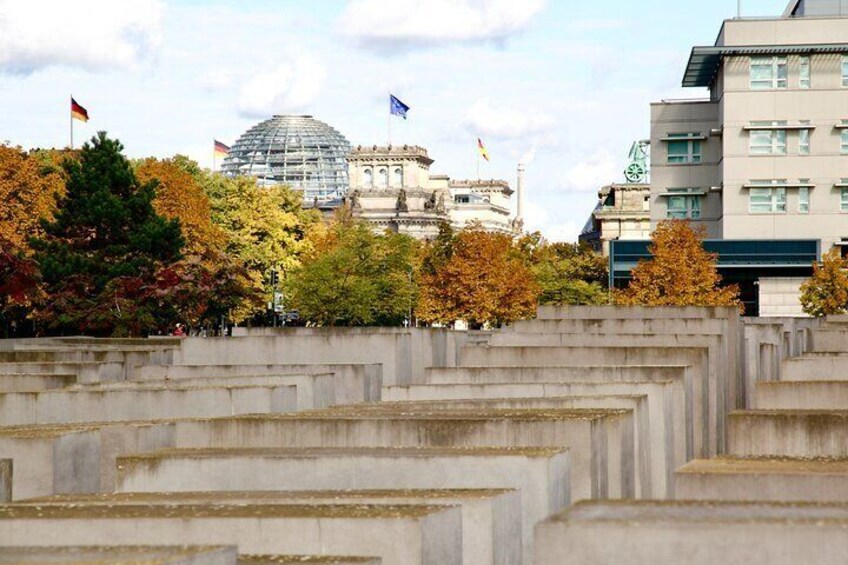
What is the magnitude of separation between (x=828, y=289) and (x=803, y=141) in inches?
442

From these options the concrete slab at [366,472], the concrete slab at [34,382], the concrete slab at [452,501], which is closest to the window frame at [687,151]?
the concrete slab at [34,382]

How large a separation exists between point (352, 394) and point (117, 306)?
40.7 m

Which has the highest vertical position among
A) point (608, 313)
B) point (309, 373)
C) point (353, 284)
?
point (353, 284)

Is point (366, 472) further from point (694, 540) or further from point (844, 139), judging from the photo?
point (844, 139)

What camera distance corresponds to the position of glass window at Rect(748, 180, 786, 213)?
325 ft

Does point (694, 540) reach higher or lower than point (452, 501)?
higher

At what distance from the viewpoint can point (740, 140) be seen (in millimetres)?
99188

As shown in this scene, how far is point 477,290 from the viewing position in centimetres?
10912

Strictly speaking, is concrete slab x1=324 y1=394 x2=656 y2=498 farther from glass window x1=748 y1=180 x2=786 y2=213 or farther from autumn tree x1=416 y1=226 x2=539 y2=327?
autumn tree x1=416 y1=226 x2=539 y2=327

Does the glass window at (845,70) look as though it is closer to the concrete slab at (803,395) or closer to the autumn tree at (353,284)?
the autumn tree at (353,284)

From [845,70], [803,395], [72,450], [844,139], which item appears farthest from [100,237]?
[72,450]

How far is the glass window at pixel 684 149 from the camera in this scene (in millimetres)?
105250

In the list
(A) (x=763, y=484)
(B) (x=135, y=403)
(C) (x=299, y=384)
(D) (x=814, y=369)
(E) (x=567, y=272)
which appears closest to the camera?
(A) (x=763, y=484)

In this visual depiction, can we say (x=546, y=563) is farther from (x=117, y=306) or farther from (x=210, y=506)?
(x=117, y=306)
